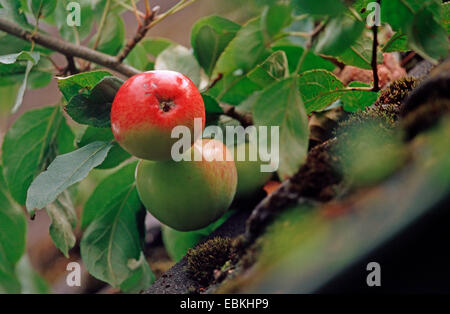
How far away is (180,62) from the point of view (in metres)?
0.71

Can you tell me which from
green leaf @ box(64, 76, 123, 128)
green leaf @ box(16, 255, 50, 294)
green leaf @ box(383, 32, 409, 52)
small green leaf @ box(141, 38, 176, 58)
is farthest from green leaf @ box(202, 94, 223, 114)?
green leaf @ box(16, 255, 50, 294)

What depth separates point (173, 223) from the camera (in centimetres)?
53

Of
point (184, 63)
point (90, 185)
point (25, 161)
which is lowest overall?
point (90, 185)

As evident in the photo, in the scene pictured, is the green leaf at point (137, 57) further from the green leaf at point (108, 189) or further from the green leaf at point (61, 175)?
the green leaf at point (61, 175)

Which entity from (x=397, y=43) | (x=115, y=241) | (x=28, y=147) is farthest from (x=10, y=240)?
(x=397, y=43)

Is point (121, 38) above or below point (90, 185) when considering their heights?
above

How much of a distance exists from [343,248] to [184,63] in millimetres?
527

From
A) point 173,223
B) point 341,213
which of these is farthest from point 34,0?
point 341,213

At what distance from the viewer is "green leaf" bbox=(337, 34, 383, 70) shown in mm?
487

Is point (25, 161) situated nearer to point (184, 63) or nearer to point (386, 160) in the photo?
point (184, 63)

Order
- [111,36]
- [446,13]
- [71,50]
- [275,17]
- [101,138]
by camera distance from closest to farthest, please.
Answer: [275,17] → [446,13] → [101,138] → [71,50] → [111,36]

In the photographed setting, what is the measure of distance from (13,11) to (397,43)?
0.56 meters

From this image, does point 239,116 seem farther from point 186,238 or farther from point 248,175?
point 186,238
